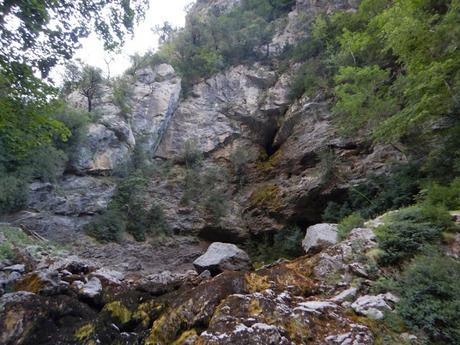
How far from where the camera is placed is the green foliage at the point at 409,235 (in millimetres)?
4664

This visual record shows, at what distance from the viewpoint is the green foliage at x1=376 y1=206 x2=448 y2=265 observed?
4664 mm

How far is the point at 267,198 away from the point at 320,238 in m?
8.40

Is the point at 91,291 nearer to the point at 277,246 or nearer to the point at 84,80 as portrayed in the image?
the point at 277,246

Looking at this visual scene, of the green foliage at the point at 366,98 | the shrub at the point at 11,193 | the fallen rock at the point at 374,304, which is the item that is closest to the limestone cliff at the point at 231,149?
the shrub at the point at 11,193

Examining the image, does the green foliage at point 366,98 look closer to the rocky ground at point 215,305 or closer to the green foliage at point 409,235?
the rocky ground at point 215,305

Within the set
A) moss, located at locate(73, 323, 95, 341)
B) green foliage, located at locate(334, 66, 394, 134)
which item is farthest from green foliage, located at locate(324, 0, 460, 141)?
moss, located at locate(73, 323, 95, 341)

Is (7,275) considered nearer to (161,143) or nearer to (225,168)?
(225,168)

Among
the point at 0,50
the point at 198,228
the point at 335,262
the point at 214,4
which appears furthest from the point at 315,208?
the point at 214,4

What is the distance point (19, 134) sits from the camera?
18.2 feet

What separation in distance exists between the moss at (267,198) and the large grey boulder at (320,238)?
6619 millimetres

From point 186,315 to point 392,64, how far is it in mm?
13849

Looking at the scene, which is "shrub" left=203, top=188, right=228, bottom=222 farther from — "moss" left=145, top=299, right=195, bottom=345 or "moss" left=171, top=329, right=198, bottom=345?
"moss" left=171, top=329, right=198, bottom=345

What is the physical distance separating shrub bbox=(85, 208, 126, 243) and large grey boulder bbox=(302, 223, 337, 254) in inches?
→ 367

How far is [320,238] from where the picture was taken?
699 cm
